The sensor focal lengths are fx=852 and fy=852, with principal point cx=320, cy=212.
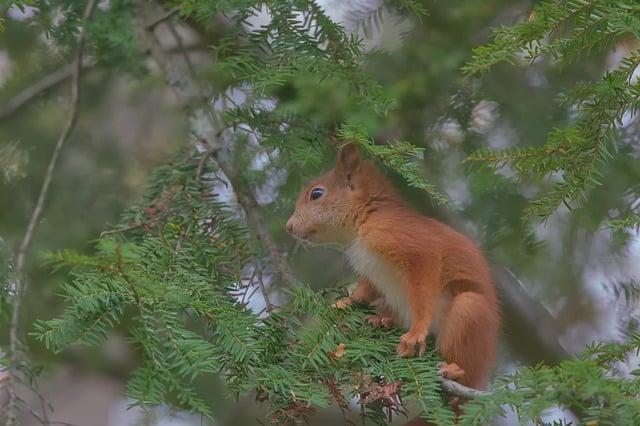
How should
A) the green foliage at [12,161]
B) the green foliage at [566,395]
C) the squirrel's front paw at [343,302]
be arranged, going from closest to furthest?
the green foliage at [566,395] < the squirrel's front paw at [343,302] < the green foliage at [12,161]

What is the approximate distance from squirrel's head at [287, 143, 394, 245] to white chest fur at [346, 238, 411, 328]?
16 centimetres

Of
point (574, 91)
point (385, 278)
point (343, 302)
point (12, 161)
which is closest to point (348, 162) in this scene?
point (385, 278)

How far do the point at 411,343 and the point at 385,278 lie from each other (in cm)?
40

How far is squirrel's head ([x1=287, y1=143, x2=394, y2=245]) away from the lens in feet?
9.98

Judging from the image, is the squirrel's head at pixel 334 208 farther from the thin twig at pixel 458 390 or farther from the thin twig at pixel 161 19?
the thin twig at pixel 458 390

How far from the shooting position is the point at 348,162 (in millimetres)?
3055

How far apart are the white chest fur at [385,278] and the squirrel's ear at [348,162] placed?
30 centimetres

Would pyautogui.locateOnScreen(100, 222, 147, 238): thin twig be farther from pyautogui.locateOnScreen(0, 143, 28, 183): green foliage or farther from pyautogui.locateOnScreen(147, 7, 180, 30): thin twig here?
pyautogui.locateOnScreen(0, 143, 28, 183): green foliage

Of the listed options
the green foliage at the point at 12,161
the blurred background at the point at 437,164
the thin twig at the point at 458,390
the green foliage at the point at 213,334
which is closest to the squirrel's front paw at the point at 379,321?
the green foliage at the point at 213,334

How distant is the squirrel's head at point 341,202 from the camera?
3041mm

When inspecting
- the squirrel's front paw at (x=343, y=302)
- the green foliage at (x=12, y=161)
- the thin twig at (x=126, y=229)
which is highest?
the green foliage at (x=12, y=161)

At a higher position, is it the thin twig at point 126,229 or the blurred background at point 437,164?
the blurred background at point 437,164

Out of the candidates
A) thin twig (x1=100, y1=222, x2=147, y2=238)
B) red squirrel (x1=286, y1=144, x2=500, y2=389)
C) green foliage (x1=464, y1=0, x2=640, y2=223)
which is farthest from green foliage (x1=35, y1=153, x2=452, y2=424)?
green foliage (x1=464, y1=0, x2=640, y2=223)

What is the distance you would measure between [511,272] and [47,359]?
213 centimetres
